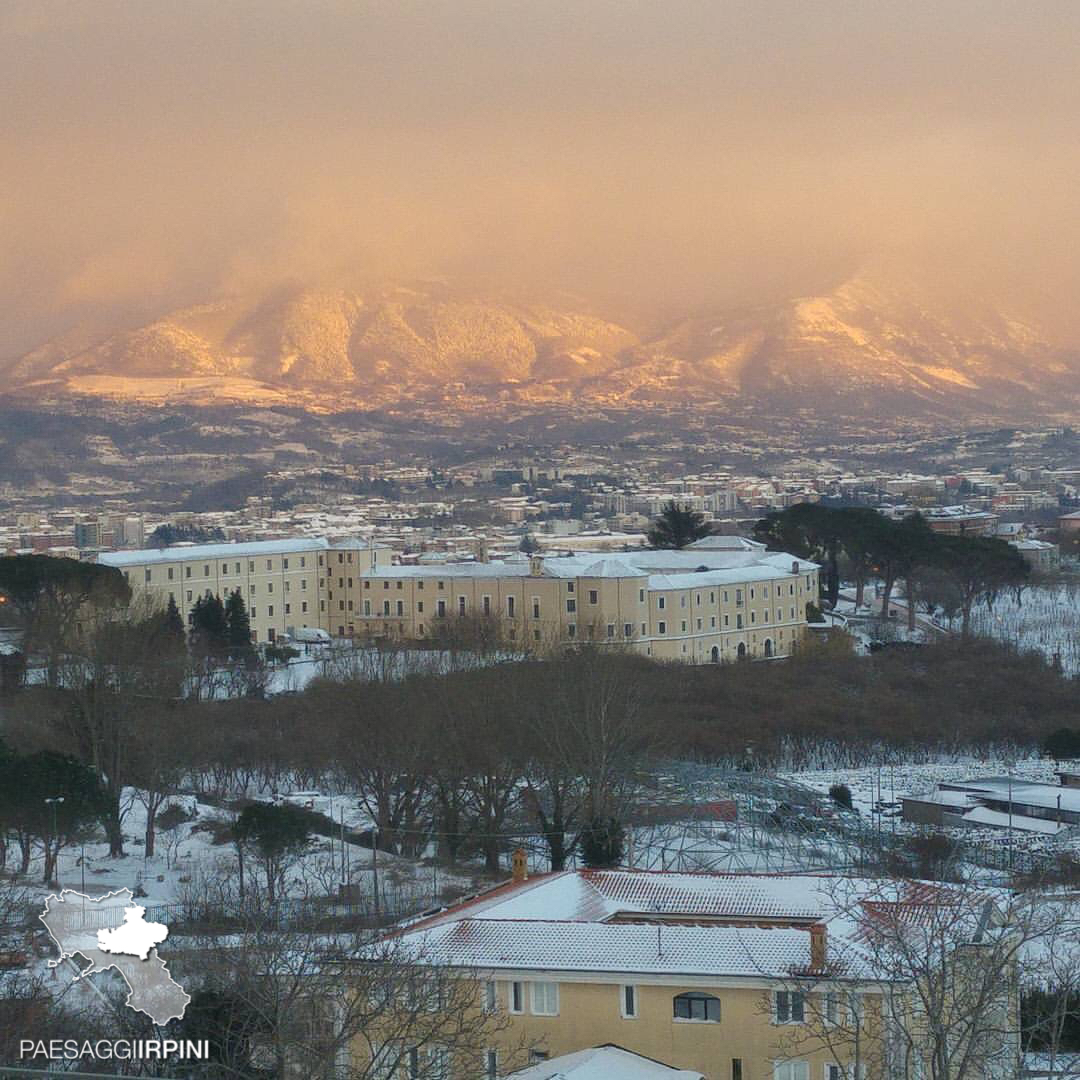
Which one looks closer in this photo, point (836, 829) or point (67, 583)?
point (836, 829)

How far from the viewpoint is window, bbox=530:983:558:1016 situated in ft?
38.4

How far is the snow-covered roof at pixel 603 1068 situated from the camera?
36.1 feet

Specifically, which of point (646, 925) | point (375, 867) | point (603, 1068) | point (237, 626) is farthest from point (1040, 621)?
point (603, 1068)

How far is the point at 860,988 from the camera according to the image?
10984 millimetres

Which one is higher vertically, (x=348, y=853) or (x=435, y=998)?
(x=435, y=998)

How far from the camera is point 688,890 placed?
44.9ft

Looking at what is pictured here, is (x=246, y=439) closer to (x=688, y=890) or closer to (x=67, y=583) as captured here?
(x=67, y=583)

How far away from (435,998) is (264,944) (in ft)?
2.80

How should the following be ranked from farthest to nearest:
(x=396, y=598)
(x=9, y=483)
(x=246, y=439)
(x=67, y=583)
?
1. (x=246, y=439)
2. (x=9, y=483)
3. (x=396, y=598)
4. (x=67, y=583)

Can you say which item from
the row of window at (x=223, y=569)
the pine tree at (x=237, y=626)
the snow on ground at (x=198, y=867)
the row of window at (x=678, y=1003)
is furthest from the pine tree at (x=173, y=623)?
the row of window at (x=678, y=1003)

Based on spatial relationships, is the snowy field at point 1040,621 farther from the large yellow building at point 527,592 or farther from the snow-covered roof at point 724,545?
the snow-covered roof at point 724,545

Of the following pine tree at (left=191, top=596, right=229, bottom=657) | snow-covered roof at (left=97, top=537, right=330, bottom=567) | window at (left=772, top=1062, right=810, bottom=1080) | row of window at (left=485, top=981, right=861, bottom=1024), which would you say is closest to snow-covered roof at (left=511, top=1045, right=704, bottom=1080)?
row of window at (left=485, top=981, right=861, bottom=1024)

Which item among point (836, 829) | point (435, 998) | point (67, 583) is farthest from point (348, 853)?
point (67, 583)

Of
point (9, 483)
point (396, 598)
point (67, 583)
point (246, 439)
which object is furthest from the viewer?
point (246, 439)
